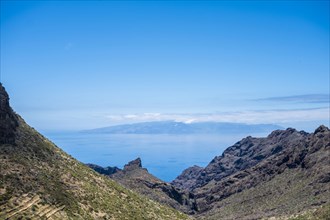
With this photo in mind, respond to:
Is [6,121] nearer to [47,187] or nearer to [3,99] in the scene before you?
[3,99]

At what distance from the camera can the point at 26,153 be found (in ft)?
200

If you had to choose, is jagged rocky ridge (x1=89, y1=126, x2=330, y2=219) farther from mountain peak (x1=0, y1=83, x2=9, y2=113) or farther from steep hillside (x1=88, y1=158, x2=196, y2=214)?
mountain peak (x1=0, y1=83, x2=9, y2=113)

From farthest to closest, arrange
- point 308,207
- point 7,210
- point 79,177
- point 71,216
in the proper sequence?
point 308,207 → point 79,177 → point 71,216 → point 7,210

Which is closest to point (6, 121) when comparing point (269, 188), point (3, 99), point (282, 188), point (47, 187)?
point (3, 99)

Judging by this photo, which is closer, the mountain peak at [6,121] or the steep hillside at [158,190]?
the mountain peak at [6,121]

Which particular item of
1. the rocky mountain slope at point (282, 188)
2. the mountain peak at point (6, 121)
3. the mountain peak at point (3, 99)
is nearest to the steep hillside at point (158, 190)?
the rocky mountain slope at point (282, 188)

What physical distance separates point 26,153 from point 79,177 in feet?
28.8

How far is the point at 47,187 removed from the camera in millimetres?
53625

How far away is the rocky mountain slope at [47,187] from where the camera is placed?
48.4m

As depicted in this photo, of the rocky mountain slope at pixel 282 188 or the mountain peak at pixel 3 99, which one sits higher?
the mountain peak at pixel 3 99

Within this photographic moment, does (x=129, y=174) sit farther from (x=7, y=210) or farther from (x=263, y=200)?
(x=7, y=210)

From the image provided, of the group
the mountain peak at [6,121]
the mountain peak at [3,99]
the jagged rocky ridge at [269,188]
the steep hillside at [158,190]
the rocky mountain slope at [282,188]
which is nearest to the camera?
the mountain peak at [6,121]

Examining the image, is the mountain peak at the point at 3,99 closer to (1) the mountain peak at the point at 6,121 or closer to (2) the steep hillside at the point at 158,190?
(1) the mountain peak at the point at 6,121

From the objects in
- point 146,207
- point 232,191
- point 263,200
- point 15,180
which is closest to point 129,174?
point 232,191
